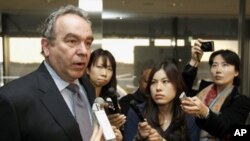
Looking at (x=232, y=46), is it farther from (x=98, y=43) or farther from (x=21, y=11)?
(x=21, y=11)

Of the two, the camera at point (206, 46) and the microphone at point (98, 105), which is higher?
the camera at point (206, 46)

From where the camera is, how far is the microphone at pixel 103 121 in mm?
1078

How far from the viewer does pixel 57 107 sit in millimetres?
1162

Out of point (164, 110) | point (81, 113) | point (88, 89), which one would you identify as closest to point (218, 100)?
point (164, 110)

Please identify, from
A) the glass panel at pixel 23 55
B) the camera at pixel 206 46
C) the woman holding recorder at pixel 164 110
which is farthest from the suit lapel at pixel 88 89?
the glass panel at pixel 23 55

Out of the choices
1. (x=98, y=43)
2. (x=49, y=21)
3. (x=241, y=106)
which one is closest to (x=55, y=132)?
(x=49, y=21)

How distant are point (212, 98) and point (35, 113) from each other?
148 cm

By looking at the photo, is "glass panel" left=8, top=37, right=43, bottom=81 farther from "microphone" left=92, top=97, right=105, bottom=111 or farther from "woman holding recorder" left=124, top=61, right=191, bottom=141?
"microphone" left=92, top=97, right=105, bottom=111

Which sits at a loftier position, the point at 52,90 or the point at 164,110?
the point at 52,90

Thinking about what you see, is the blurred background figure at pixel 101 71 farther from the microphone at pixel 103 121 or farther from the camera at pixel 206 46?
the microphone at pixel 103 121

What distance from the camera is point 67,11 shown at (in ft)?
3.98

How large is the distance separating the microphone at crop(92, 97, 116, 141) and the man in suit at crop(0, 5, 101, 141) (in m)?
0.08

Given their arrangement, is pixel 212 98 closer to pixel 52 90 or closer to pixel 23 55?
pixel 52 90

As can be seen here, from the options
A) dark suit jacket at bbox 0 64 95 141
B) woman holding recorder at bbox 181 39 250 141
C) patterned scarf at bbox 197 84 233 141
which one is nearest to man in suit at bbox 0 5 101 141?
dark suit jacket at bbox 0 64 95 141
